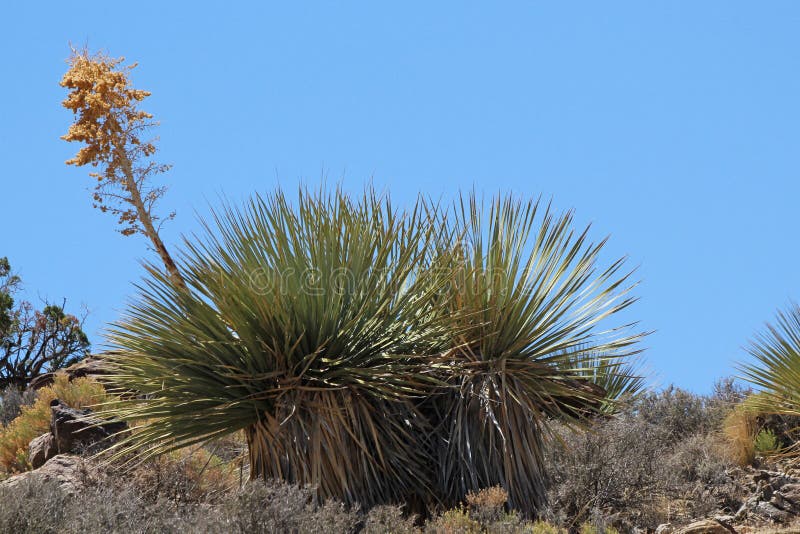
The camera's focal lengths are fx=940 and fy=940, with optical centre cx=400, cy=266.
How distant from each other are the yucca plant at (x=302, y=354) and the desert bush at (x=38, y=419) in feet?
10.2

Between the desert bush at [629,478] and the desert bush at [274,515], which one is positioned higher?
the desert bush at [274,515]

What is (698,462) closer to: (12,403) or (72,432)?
(72,432)

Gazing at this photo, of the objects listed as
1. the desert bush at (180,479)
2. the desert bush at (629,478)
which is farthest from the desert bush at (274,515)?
the desert bush at (180,479)

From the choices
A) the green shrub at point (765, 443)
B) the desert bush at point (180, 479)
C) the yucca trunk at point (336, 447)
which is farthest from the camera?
the green shrub at point (765, 443)

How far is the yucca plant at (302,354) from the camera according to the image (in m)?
7.15

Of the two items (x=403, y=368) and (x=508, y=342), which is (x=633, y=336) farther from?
(x=403, y=368)

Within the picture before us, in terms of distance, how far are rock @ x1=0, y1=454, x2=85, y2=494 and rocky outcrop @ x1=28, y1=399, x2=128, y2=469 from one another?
0.97 feet

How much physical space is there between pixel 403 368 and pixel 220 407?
4.75 feet

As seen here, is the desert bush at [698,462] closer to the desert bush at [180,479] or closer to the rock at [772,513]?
the rock at [772,513]

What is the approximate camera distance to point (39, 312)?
63.3ft

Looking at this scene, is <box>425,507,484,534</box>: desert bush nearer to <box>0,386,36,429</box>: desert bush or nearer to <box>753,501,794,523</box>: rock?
<box>753,501,794,523</box>: rock

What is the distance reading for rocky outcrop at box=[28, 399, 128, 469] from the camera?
9062mm

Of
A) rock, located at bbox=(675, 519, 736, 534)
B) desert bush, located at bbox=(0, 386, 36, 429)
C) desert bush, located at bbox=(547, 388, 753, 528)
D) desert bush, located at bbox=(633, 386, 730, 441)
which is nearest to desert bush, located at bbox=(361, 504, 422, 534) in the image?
desert bush, located at bbox=(547, 388, 753, 528)

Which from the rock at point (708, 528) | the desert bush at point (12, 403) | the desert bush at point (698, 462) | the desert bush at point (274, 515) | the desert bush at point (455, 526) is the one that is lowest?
the rock at point (708, 528)
